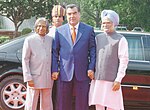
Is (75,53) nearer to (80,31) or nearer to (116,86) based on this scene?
(80,31)

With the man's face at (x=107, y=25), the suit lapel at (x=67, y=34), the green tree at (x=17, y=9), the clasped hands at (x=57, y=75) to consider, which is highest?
the green tree at (x=17, y=9)

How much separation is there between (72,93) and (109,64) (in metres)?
0.62

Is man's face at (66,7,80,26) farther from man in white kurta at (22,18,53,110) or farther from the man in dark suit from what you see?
man in white kurta at (22,18,53,110)

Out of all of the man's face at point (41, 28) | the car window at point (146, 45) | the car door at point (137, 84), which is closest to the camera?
the man's face at point (41, 28)

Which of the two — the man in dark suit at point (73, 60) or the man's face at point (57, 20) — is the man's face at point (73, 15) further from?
the man's face at point (57, 20)

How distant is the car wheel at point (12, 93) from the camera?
18.9ft

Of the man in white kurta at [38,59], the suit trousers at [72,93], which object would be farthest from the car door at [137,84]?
the man in white kurta at [38,59]

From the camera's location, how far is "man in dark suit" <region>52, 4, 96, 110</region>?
171 inches

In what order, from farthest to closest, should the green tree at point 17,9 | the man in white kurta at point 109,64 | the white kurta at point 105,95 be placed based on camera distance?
the green tree at point 17,9, the white kurta at point 105,95, the man in white kurta at point 109,64

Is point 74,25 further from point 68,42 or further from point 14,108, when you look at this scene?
point 14,108

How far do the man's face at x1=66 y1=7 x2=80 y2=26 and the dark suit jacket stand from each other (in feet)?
0.33

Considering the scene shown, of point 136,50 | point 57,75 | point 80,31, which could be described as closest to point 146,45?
point 136,50

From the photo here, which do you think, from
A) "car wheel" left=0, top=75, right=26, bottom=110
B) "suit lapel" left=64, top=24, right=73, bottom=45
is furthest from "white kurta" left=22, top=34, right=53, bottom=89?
"car wheel" left=0, top=75, right=26, bottom=110

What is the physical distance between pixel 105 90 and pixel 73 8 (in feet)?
3.74
